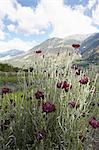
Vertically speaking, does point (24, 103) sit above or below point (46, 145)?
above

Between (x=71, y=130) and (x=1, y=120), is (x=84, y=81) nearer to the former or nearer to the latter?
(x=71, y=130)

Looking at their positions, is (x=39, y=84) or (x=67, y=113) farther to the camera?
(x=39, y=84)

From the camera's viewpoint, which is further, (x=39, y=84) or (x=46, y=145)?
(x=39, y=84)

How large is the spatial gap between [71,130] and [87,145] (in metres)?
0.61

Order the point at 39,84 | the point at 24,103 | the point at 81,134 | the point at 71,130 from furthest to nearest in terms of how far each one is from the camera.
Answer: the point at 39,84
the point at 24,103
the point at 81,134
the point at 71,130

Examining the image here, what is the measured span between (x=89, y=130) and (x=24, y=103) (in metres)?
1.09

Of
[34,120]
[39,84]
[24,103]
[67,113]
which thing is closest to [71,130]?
[67,113]

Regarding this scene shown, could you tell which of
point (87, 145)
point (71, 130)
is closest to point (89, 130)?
point (87, 145)

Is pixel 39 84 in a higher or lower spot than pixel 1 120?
higher

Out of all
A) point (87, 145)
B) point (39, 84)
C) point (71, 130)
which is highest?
point (39, 84)

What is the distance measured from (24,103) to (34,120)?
490 millimetres

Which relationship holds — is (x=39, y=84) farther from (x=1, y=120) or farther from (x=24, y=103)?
(x=1, y=120)

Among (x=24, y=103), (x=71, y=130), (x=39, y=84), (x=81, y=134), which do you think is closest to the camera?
(x=71, y=130)

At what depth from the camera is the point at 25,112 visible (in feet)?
16.5
